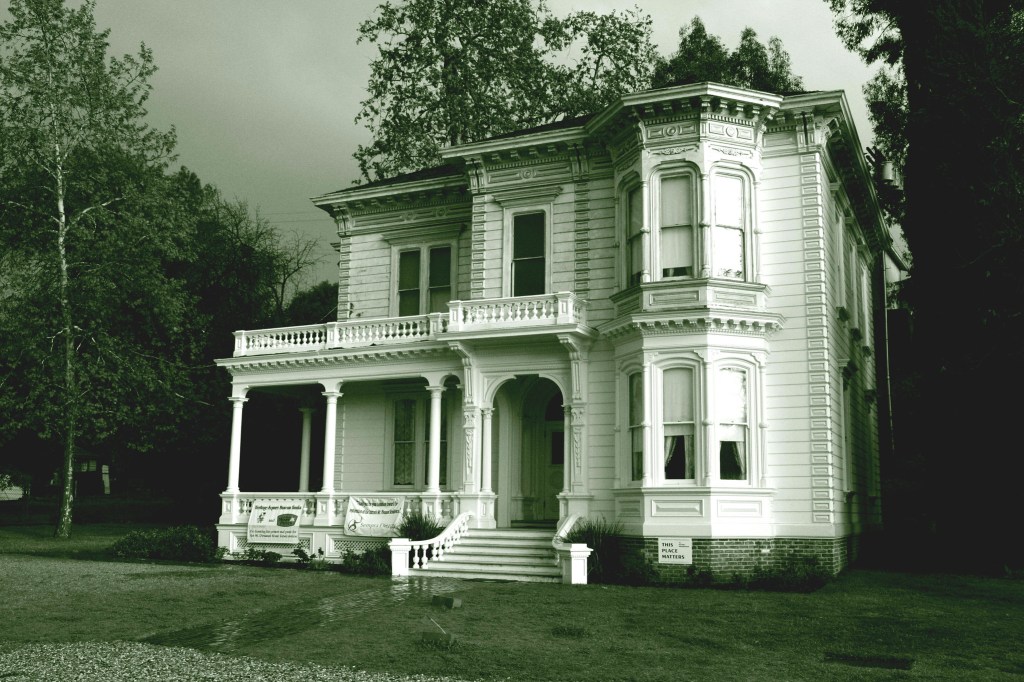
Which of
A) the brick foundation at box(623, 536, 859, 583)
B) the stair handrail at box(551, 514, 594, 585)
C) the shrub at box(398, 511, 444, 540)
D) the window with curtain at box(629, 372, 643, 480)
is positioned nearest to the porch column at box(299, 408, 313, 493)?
the shrub at box(398, 511, 444, 540)

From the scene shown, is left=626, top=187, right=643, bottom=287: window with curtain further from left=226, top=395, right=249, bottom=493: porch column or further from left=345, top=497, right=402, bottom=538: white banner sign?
left=226, top=395, right=249, bottom=493: porch column

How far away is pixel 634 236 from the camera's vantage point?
20.1 m

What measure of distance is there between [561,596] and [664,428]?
501 cm

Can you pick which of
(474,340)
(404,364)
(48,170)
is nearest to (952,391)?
(474,340)

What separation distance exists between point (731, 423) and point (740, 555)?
2483 mm

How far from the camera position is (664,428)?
19.0 m

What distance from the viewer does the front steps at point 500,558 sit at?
18.5 m

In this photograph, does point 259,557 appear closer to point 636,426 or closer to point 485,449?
point 485,449

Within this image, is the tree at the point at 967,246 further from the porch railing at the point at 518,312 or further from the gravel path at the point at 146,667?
the gravel path at the point at 146,667

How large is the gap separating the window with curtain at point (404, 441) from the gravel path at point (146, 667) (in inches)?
542

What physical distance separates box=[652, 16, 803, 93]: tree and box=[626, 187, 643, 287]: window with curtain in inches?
664

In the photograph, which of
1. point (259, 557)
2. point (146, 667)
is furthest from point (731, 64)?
point (146, 667)

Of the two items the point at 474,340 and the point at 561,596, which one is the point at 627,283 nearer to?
the point at 474,340

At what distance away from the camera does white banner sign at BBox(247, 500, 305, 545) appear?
2250cm
